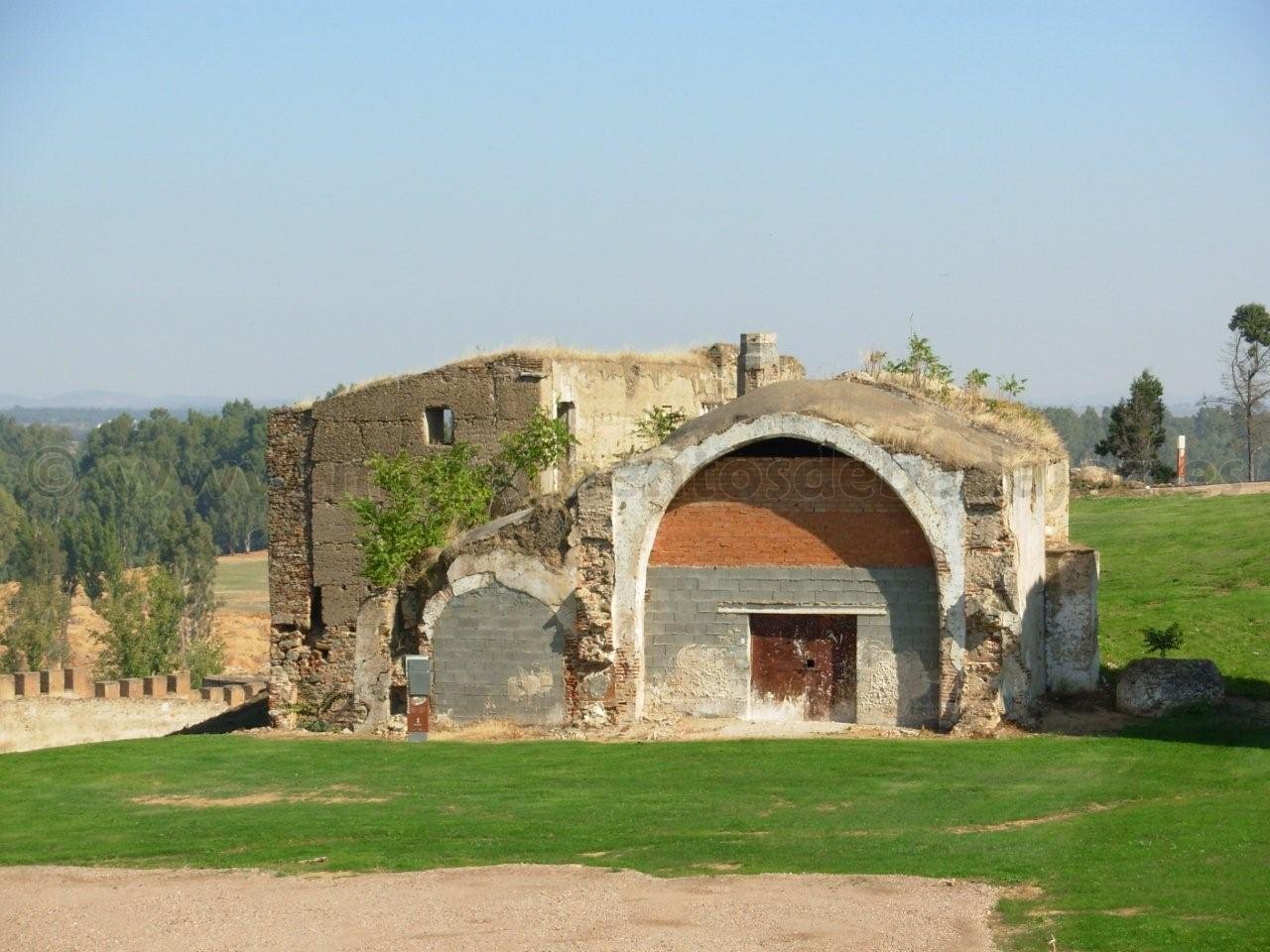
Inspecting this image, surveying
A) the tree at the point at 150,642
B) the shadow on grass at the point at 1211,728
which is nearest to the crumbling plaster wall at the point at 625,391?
the shadow on grass at the point at 1211,728

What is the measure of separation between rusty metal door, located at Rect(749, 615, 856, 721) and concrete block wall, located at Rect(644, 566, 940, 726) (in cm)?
15

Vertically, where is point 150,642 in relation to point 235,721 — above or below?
above

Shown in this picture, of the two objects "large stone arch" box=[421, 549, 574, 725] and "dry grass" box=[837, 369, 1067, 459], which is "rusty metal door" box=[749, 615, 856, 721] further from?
"dry grass" box=[837, 369, 1067, 459]

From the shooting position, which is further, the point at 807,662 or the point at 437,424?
the point at 437,424

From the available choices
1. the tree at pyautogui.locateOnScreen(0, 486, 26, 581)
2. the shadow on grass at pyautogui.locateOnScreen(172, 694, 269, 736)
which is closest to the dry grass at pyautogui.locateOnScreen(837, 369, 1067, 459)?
the shadow on grass at pyautogui.locateOnScreen(172, 694, 269, 736)

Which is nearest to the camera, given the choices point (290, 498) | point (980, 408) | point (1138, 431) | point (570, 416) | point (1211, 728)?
point (1211, 728)

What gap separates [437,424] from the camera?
33.1 m

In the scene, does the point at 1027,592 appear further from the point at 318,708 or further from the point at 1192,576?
the point at 318,708

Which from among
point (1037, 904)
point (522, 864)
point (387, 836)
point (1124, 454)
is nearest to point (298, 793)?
point (387, 836)

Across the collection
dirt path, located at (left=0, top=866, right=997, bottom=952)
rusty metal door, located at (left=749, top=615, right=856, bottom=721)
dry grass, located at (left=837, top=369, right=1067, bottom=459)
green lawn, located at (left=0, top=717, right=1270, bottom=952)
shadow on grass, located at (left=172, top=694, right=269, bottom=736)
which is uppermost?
dry grass, located at (left=837, top=369, right=1067, bottom=459)

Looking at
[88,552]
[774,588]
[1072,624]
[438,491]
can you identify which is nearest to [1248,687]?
[1072,624]

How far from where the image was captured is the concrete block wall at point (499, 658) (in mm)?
25781

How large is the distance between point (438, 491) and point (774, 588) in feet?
19.6

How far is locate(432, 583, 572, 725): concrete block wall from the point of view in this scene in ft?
84.6
